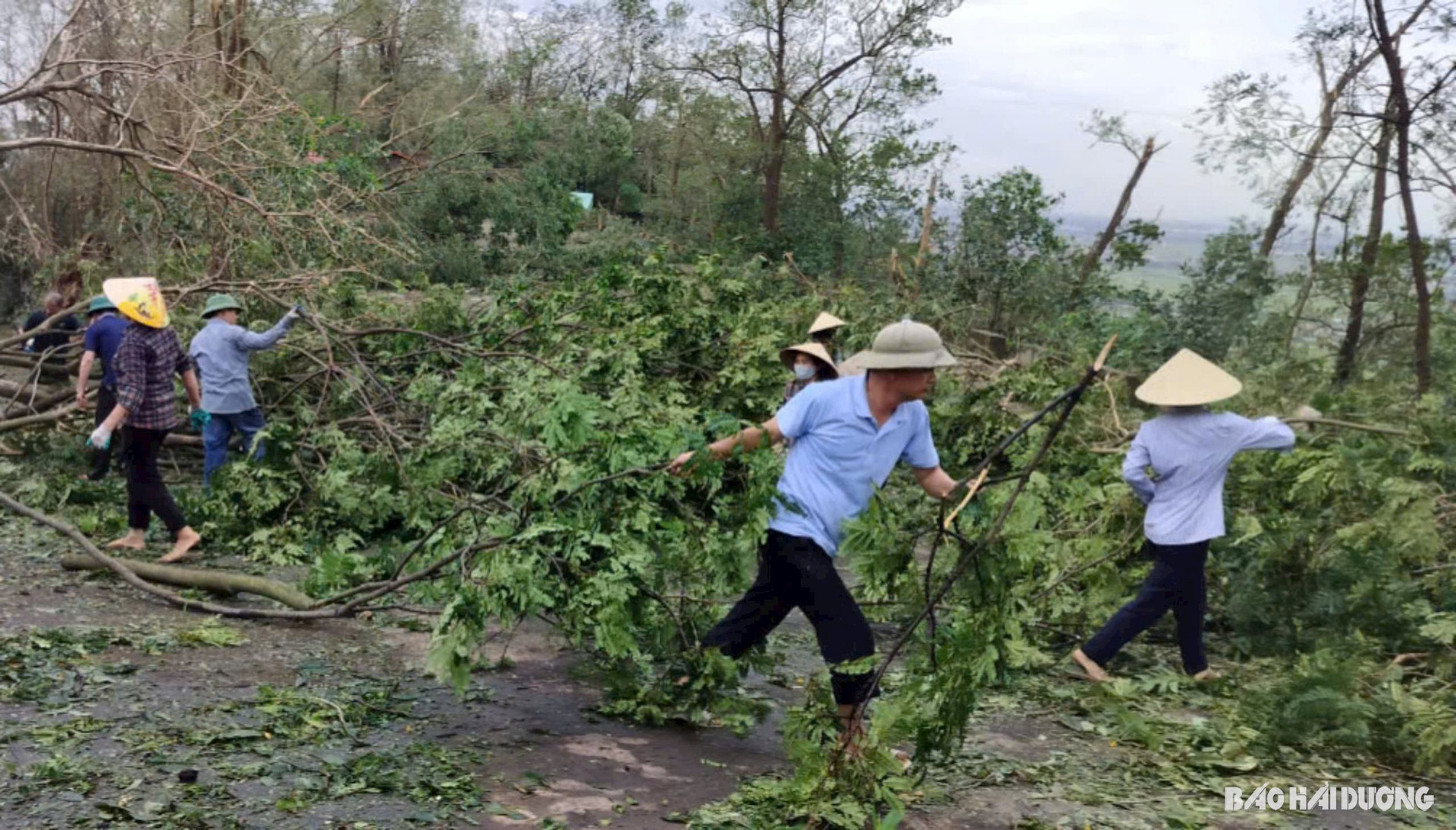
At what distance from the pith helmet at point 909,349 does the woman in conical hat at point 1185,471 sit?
1.61 m

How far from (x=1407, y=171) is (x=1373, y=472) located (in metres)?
6.41

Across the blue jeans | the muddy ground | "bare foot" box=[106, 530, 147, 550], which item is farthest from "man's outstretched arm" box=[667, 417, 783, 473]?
the blue jeans

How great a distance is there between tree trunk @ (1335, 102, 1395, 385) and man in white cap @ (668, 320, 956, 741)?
1051cm

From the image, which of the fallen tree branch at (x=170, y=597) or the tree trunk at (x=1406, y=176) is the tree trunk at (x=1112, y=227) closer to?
the tree trunk at (x=1406, y=176)

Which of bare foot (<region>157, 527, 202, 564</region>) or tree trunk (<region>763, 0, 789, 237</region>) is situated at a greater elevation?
tree trunk (<region>763, 0, 789, 237</region>)

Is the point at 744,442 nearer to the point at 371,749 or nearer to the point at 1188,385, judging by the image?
the point at 371,749

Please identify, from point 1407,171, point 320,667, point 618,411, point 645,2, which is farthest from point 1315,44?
point 645,2

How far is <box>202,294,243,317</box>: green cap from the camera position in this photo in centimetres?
741

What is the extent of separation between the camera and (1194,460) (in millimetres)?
5156

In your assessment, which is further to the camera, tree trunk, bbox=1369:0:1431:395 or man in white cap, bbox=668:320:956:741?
tree trunk, bbox=1369:0:1431:395

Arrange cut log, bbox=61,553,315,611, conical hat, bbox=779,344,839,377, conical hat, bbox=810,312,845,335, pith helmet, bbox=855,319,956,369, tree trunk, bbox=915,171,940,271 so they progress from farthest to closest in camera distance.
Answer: tree trunk, bbox=915,171,940,271 → conical hat, bbox=810,312,845,335 → conical hat, bbox=779,344,839,377 → cut log, bbox=61,553,315,611 → pith helmet, bbox=855,319,956,369

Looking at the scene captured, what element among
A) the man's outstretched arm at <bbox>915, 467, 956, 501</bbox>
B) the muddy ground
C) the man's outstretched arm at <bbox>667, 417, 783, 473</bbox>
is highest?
the man's outstretched arm at <bbox>667, 417, 783, 473</bbox>

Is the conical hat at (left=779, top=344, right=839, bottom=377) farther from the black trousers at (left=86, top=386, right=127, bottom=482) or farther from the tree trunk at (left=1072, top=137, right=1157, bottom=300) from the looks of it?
the tree trunk at (left=1072, top=137, right=1157, bottom=300)

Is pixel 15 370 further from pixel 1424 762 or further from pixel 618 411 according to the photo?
pixel 1424 762
